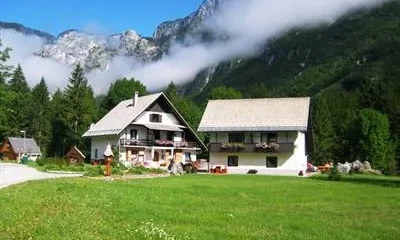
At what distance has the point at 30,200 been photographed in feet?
67.7

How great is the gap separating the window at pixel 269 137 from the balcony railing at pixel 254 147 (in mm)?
1153

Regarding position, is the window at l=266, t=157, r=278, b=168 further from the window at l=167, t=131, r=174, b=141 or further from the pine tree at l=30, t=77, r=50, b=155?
the pine tree at l=30, t=77, r=50, b=155

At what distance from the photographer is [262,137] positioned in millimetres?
67625

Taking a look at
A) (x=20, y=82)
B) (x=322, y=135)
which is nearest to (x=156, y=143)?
(x=322, y=135)

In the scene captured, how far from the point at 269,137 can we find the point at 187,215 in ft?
161

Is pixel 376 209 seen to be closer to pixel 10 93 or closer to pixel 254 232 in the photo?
pixel 254 232

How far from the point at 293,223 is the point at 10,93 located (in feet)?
129

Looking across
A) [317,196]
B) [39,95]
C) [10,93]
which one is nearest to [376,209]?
[317,196]

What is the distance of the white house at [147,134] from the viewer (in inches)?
2918

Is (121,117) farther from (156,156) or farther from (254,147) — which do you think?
(254,147)

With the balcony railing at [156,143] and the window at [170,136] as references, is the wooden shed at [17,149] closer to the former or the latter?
the window at [170,136]

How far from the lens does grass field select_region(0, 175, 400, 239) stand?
15.2 m

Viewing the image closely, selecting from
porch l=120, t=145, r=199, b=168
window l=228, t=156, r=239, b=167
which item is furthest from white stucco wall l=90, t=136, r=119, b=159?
window l=228, t=156, r=239, b=167

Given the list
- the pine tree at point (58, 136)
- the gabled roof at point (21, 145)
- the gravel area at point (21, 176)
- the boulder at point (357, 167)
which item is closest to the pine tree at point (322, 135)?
the boulder at point (357, 167)
